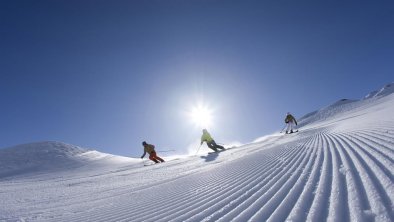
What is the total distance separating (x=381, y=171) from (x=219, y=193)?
2384mm

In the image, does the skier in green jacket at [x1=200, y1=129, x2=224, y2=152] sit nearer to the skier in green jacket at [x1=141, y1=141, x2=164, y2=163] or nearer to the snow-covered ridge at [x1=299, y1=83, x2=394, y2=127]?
the skier in green jacket at [x1=141, y1=141, x2=164, y2=163]

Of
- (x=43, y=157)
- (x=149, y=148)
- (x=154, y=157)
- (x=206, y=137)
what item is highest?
(x=206, y=137)

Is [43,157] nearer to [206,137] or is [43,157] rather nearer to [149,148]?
[149,148]

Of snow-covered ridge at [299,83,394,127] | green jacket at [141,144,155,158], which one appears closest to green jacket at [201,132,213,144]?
green jacket at [141,144,155,158]

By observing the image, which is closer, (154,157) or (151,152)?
(154,157)

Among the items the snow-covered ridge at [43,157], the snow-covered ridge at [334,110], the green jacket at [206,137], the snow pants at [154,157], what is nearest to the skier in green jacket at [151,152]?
the snow pants at [154,157]

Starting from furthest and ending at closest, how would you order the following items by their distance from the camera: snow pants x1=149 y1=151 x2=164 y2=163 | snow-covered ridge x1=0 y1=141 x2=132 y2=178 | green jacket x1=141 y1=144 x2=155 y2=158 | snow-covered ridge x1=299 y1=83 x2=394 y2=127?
1. snow-covered ridge x1=299 y1=83 x2=394 y2=127
2. green jacket x1=141 y1=144 x2=155 y2=158
3. snow pants x1=149 y1=151 x2=164 y2=163
4. snow-covered ridge x1=0 y1=141 x2=132 y2=178

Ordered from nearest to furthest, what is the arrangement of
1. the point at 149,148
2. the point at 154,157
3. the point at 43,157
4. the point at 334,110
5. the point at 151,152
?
the point at 154,157, the point at 151,152, the point at 149,148, the point at 43,157, the point at 334,110

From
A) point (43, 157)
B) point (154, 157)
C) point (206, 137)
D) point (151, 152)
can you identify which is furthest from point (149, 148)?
point (43, 157)

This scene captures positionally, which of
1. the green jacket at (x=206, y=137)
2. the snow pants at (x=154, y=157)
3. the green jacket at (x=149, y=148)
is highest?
the green jacket at (x=206, y=137)

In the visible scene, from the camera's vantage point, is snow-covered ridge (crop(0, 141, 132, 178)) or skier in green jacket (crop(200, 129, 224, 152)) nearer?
snow-covered ridge (crop(0, 141, 132, 178))

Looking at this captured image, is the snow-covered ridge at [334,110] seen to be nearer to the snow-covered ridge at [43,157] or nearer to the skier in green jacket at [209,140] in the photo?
the skier in green jacket at [209,140]

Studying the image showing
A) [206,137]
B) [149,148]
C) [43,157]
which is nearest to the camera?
[149,148]

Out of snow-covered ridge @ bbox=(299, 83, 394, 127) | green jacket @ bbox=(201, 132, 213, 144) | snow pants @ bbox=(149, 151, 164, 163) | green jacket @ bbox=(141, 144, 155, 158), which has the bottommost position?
snow pants @ bbox=(149, 151, 164, 163)
